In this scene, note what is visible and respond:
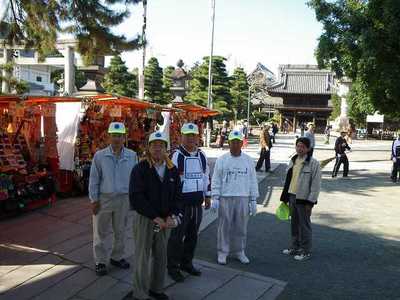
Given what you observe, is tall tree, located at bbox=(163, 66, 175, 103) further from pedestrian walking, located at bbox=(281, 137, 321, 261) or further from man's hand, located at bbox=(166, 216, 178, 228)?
man's hand, located at bbox=(166, 216, 178, 228)

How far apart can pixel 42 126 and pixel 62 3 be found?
99.0 inches

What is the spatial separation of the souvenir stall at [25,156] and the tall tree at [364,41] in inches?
332

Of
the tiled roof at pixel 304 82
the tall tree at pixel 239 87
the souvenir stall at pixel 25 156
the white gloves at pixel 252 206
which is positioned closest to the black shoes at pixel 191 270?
the white gloves at pixel 252 206

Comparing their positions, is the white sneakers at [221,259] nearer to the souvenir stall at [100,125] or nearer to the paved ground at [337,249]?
the paved ground at [337,249]

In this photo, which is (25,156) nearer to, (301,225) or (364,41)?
(301,225)

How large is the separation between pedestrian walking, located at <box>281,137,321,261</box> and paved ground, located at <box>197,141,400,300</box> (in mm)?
249

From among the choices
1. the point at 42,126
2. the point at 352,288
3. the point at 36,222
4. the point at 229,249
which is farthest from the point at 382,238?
the point at 42,126

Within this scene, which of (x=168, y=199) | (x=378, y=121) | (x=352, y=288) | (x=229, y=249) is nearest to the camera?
(x=168, y=199)

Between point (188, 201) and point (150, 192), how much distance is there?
0.86 m

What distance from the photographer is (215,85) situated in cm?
3019

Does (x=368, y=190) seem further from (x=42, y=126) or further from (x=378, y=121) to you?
(x=378, y=121)

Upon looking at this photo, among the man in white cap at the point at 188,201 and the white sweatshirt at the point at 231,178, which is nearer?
the man in white cap at the point at 188,201

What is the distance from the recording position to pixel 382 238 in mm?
6738

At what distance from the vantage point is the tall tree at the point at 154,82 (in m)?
32.3
